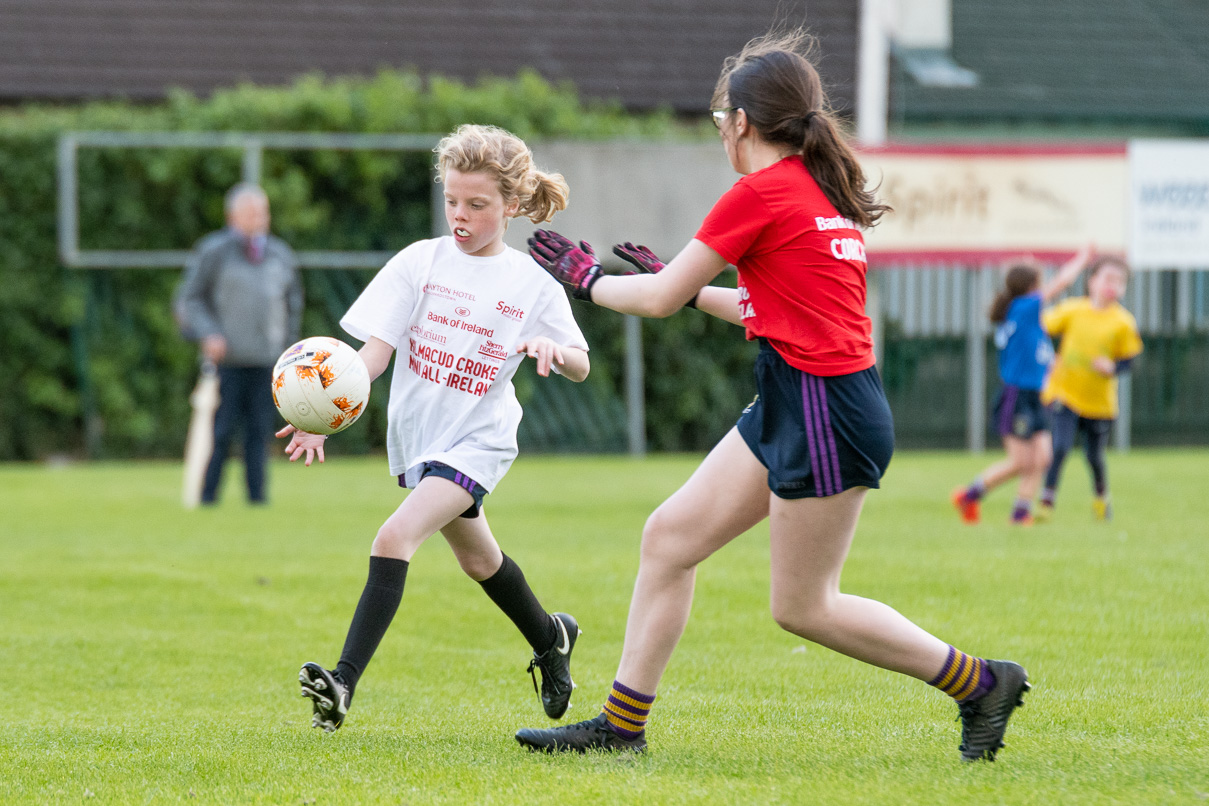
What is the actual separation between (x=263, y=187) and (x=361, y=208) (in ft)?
3.51

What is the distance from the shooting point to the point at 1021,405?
1036cm

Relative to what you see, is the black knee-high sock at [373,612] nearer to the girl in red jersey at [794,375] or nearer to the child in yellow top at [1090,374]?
the girl in red jersey at [794,375]

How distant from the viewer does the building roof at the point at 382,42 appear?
58.5 feet

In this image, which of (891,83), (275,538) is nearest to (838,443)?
(275,538)

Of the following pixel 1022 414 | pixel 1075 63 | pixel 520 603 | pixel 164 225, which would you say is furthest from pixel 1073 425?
pixel 1075 63

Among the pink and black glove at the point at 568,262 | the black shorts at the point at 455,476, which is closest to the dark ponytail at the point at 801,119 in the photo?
the pink and black glove at the point at 568,262

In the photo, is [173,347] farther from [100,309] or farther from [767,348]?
[767,348]

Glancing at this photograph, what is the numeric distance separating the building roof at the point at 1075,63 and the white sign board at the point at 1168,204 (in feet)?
18.0

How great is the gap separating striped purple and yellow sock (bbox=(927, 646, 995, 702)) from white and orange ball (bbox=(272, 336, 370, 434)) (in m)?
1.87

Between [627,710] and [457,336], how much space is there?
1.28 metres

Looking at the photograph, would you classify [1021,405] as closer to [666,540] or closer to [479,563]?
[479,563]

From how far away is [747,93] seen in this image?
386 centimetres

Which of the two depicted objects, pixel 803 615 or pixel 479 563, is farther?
pixel 479 563

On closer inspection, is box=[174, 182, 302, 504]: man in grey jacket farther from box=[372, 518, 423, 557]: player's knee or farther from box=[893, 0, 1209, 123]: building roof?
box=[893, 0, 1209, 123]: building roof
